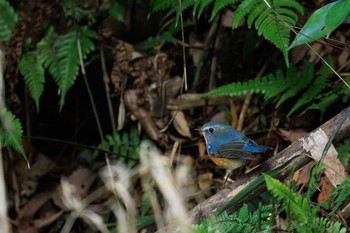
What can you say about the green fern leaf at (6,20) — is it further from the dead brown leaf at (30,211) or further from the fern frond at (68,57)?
the dead brown leaf at (30,211)

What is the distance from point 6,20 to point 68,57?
2.00 feet

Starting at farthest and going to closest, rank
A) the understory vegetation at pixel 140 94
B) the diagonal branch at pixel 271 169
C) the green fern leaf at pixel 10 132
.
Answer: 1. the understory vegetation at pixel 140 94
2. the green fern leaf at pixel 10 132
3. the diagonal branch at pixel 271 169

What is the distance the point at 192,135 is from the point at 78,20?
135cm

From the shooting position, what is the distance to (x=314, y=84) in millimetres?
4398

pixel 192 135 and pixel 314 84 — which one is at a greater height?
pixel 314 84

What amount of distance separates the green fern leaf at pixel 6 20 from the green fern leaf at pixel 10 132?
1131 millimetres

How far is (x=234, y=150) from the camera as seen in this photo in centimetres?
376

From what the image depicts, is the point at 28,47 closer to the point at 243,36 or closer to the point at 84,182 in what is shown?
the point at 84,182

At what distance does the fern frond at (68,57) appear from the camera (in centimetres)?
486

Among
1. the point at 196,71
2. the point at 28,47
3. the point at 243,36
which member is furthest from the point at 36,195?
the point at 243,36

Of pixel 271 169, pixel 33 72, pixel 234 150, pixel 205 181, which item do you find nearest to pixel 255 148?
pixel 234 150

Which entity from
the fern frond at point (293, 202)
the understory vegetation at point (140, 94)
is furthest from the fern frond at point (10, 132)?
the fern frond at point (293, 202)

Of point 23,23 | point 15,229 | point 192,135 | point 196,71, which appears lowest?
point 15,229

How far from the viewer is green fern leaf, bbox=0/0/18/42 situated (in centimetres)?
502
